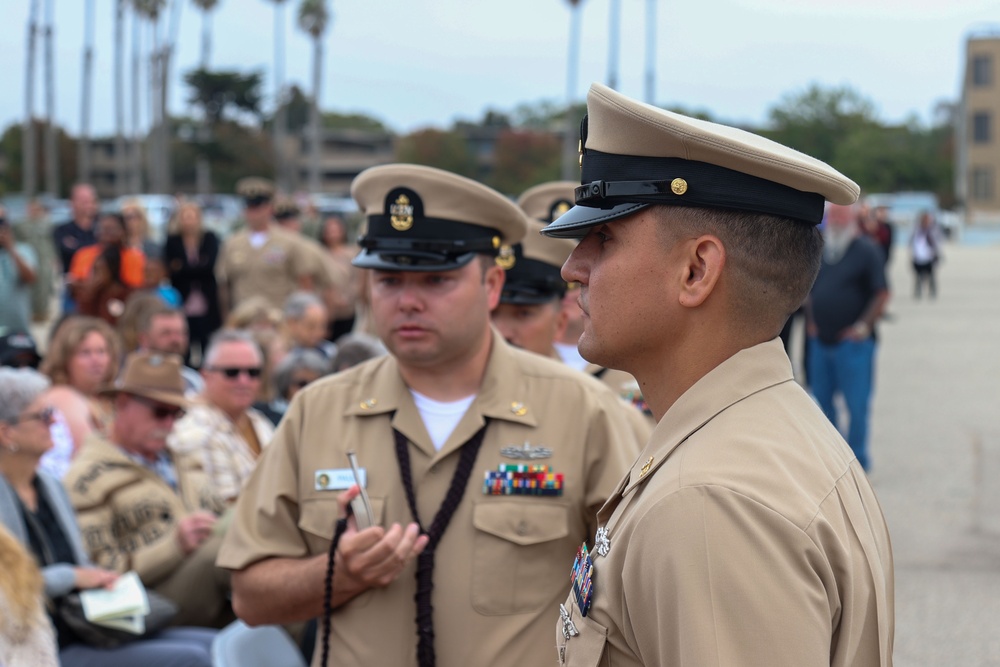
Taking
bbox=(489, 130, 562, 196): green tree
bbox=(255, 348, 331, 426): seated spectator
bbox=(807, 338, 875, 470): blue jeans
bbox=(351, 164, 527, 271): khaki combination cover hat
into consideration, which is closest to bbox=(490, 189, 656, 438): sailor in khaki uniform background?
bbox=(351, 164, 527, 271): khaki combination cover hat

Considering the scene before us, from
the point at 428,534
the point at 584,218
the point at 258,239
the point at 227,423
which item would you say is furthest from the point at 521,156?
the point at 584,218

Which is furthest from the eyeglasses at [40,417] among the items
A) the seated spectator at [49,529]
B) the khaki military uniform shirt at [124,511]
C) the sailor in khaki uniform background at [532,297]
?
the sailor in khaki uniform background at [532,297]

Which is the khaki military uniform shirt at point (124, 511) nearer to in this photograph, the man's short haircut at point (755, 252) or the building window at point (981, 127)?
the man's short haircut at point (755, 252)

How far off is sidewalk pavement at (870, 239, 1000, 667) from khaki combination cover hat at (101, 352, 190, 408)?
363 centimetres

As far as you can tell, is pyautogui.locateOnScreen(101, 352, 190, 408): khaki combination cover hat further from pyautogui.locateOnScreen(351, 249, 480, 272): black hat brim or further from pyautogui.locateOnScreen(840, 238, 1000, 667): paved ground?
pyautogui.locateOnScreen(840, 238, 1000, 667): paved ground

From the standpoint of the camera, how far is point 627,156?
5.70ft

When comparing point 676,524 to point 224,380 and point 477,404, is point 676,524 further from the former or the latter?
point 224,380

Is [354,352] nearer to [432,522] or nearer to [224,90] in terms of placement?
[432,522]

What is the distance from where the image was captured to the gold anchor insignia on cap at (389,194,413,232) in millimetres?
3135

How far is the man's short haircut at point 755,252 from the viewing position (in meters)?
1.63

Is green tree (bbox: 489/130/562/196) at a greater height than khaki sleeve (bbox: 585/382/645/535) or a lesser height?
greater

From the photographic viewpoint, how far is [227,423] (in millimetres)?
5691

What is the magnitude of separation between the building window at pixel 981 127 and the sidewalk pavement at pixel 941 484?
7278cm

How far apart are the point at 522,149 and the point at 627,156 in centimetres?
8632
